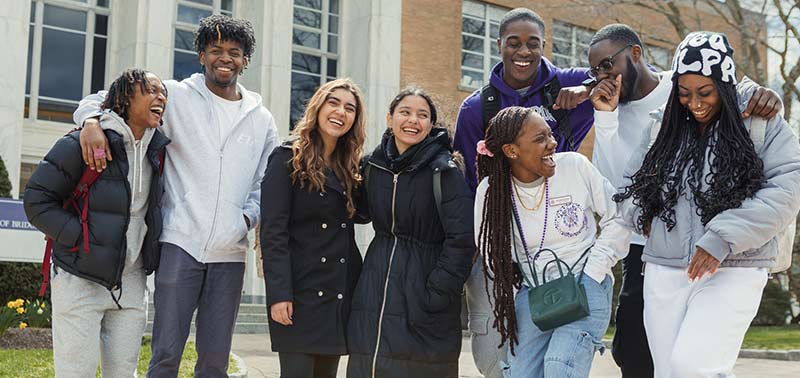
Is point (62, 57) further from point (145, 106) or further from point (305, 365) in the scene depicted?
point (305, 365)

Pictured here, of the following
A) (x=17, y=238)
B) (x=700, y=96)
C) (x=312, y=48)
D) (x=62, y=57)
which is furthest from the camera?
(x=312, y=48)

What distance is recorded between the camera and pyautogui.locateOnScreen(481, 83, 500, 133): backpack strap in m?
5.04

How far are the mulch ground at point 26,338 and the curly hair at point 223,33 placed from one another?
6.45 meters

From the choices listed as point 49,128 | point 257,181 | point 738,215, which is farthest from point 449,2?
point 738,215

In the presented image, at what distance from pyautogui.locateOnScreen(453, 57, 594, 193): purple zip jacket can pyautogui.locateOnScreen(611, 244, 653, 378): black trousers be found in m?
0.84

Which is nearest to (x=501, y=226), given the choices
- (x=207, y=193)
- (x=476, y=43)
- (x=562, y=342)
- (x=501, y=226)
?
(x=501, y=226)

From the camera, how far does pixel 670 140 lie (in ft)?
13.7

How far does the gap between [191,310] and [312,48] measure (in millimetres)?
16362

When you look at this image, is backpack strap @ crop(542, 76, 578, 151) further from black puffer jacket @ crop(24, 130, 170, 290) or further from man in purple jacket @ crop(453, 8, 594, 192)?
black puffer jacket @ crop(24, 130, 170, 290)

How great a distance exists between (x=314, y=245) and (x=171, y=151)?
1.07 meters

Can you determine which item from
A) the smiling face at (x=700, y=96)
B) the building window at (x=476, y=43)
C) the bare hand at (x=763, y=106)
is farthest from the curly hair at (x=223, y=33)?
the building window at (x=476, y=43)

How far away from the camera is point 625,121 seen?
16.1ft

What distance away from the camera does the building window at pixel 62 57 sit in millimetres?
17266

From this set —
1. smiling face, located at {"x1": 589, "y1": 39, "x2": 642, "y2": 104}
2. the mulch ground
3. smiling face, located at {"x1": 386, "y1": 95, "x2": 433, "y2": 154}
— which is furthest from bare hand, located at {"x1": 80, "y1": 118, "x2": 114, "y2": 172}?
the mulch ground
